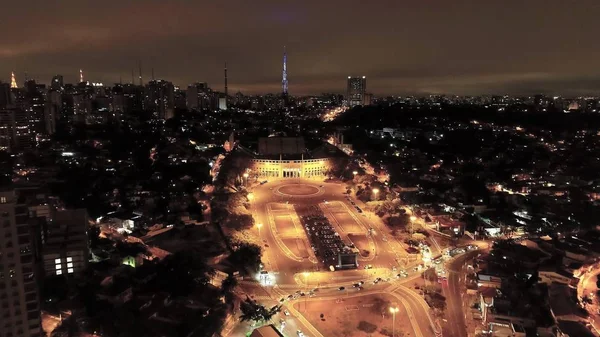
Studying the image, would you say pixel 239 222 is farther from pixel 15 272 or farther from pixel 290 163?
pixel 290 163

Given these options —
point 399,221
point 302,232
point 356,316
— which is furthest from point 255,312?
point 399,221

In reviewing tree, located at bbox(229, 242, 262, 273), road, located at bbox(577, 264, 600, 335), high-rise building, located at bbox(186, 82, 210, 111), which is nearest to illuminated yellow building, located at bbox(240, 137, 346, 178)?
tree, located at bbox(229, 242, 262, 273)

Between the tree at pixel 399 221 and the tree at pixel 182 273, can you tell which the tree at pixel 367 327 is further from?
the tree at pixel 399 221

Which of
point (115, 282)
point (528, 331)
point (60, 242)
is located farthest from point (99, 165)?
point (528, 331)

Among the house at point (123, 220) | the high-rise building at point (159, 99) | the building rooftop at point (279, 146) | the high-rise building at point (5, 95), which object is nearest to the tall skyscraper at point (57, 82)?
the high-rise building at point (159, 99)

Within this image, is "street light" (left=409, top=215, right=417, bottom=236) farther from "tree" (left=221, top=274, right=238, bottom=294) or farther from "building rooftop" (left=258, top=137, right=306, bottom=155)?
"building rooftop" (left=258, top=137, right=306, bottom=155)

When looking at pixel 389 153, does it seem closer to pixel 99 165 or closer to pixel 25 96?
pixel 99 165
